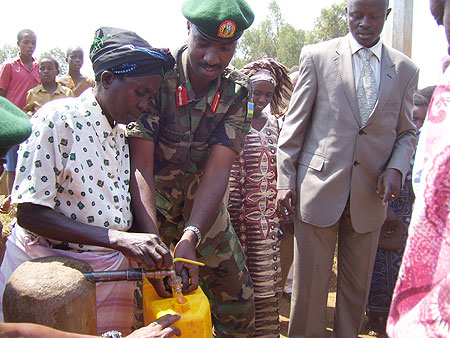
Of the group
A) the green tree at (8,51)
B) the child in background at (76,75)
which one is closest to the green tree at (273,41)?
the green tree at (8,51)

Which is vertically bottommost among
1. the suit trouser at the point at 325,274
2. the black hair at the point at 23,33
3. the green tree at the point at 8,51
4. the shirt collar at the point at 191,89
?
the suit trouser at the point at 325,274

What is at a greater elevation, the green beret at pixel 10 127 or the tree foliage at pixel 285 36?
the tree foliage at pixel 285 36

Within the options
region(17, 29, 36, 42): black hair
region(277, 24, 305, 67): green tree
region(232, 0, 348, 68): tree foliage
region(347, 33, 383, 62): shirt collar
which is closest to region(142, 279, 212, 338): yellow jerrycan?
region(347, 33, 383, 62): shirt collar

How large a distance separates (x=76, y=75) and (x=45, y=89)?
4.25ft

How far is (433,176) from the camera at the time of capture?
49.7 inches

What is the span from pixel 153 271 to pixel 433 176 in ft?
4.09

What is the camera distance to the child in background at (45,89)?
6785 mm

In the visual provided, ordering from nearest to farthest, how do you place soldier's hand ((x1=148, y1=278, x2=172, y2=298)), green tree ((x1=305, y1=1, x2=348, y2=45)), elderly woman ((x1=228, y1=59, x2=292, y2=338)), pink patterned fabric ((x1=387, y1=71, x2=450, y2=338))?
pink patterned fabric ((x1=387, y1=71, x2=450, y2=338)), soldier's hand ((x1=148, y1=278, x2=172, y2=298)), elderly woman ((x1=228, y1=59, x2=292, y2=338)), green tree ((x1=305, y1=1, x2=348, y2=45))

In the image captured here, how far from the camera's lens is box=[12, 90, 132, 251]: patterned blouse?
78.6 inches

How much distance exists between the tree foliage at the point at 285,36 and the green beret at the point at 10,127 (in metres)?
32.8

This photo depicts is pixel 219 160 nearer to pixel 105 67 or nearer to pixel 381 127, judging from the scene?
pixel 105 67

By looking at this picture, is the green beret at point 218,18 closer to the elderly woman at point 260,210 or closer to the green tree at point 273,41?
the elderly woman at point 260,210

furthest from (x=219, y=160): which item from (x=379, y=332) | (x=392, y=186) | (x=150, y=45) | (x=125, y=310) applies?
(x=379, y=332)

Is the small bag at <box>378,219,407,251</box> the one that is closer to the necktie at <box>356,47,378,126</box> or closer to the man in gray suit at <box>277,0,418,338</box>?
the man in gray suit at <box>277,0,418,338</box>
